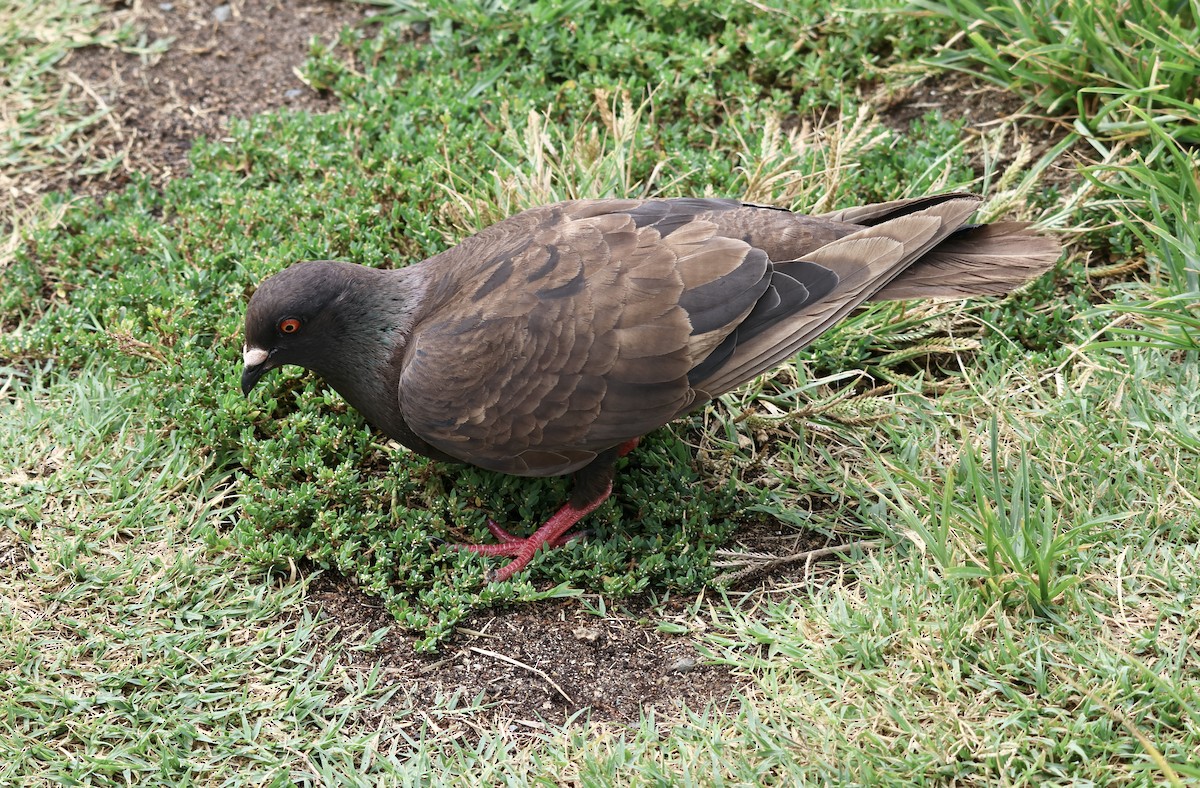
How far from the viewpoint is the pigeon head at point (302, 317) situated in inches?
173

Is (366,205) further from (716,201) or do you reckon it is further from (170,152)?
(716,201)

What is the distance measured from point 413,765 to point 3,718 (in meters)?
1.49

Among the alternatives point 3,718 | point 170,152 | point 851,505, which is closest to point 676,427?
point 851,505

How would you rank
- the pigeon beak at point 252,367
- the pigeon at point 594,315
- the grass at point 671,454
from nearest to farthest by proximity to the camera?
the grass at point 671,454, the pigeon at point 594,315, the pigeon beak at point 252,367

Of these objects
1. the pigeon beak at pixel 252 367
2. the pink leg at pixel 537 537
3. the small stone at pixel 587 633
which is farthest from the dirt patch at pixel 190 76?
the small stone at pixel 587 633

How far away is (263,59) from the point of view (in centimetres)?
680

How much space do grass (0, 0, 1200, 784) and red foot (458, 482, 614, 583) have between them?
13 centimetres

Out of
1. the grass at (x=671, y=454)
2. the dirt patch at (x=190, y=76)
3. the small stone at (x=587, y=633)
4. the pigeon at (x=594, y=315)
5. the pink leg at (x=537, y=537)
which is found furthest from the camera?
the dirt patch at (x=190, y=76)

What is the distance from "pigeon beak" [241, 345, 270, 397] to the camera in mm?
4496

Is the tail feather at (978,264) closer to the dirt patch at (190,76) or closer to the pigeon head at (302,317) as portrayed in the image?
the pigeon head at (302,317)

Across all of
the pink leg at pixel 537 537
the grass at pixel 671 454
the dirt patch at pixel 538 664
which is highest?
the grass at pixel 671 454

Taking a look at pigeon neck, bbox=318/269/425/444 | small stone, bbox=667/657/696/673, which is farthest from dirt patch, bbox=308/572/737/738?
pigeon neck, bbox=318/269/425/444

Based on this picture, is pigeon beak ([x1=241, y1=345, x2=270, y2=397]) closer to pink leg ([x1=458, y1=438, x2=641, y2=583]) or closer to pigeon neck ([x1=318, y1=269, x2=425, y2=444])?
pigeon neck ([x1=318, y1=269, x2=425, y2=444])

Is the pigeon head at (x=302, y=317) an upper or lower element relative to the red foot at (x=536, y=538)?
upper
